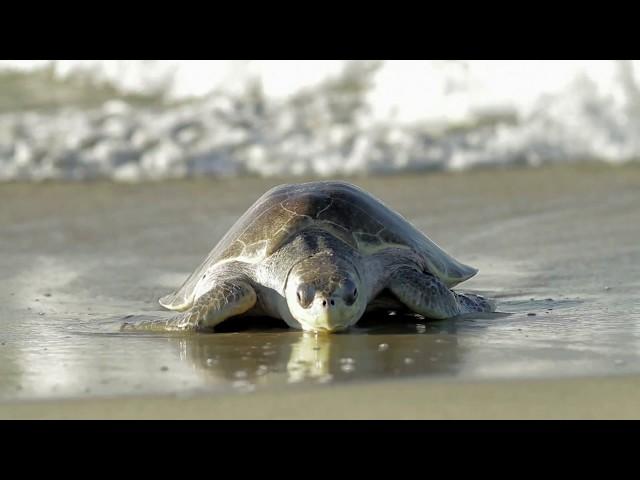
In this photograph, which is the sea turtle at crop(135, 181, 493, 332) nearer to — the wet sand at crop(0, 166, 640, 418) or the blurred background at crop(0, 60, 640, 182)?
the wet sand at crop(0, 166, 640, 418)

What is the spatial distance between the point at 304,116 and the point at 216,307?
8.17m

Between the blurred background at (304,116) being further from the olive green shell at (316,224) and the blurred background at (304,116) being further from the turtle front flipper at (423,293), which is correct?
the turtle front flipper at (423,293)

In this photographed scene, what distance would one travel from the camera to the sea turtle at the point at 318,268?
5.62 metres

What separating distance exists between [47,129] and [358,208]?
26.6ft

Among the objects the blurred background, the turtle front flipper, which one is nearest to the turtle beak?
the turtle front flipper

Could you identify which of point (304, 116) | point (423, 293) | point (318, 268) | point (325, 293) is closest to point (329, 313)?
point (325, 293)

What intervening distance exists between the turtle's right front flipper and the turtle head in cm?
25

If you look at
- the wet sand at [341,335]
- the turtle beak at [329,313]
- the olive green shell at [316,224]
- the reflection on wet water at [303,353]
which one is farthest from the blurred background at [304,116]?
the turtle beak at [329,313]

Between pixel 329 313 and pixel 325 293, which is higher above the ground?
pixel 325 293

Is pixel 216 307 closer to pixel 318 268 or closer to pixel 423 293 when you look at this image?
pixel 318 268

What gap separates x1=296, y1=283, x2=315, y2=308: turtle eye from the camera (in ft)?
18.2

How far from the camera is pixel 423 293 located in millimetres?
5898

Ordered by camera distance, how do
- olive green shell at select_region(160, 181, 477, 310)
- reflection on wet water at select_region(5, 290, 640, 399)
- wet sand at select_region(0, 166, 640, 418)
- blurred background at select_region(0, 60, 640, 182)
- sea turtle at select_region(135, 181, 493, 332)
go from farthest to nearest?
1. blurred background at select_region(0, 60, 640, 182)
2. olive green shell at select_region(160, 181, 477, 310)
3. sea turtle at select_region(135, 181, 493, 332)
4. reflection on wet water at select_region(5, 290, 640, 399)
5. wet sand at select_region(0, 166, 640, 418)
